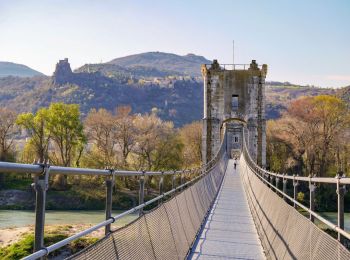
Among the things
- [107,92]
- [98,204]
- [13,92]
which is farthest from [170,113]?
[98,204]

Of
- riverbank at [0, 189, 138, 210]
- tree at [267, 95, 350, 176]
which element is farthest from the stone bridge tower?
tree at [267, 95, 350, 176]

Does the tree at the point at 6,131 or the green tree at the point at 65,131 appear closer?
the tree at the point at 6,131

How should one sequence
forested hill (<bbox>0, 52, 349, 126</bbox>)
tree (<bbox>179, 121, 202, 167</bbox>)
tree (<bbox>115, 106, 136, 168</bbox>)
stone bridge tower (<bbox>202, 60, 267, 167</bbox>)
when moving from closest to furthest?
stone bridge tower (<bbox>202, 60, 267, 167</bbox>) < tree (<bbox>115, 106, 136, 168</bbox>) < tree (<bbox>179, 121, 202, 167</bbox>) < forested hill (<bbox>0, 52, 349, 126</bbox>)

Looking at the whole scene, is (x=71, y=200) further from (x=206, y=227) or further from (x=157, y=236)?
(x=157, y=236)

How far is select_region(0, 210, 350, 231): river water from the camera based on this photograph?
34.0 metres

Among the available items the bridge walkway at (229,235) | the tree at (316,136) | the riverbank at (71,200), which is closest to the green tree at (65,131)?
the riverbank at (71,200)

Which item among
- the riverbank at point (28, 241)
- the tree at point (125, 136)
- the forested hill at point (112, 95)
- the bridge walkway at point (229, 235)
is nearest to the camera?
the bridge walkway at point (229, 235)

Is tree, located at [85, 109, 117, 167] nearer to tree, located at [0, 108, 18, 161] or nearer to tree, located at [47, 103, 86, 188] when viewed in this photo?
tree, located at [47, 103, 86, 188]

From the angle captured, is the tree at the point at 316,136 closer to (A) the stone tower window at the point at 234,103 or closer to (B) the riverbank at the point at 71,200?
(B) the riverbank at the point at 71,200

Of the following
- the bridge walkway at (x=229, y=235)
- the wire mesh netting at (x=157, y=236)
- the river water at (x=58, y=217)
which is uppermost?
the wire mesh netting at (x=157, y=236)

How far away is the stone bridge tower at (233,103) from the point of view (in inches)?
1300

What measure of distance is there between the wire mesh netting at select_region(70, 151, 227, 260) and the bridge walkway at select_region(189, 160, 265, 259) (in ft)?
0.87

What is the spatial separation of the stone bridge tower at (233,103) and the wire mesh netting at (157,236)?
23257mm

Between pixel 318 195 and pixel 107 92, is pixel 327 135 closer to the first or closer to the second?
pixel 318 195
